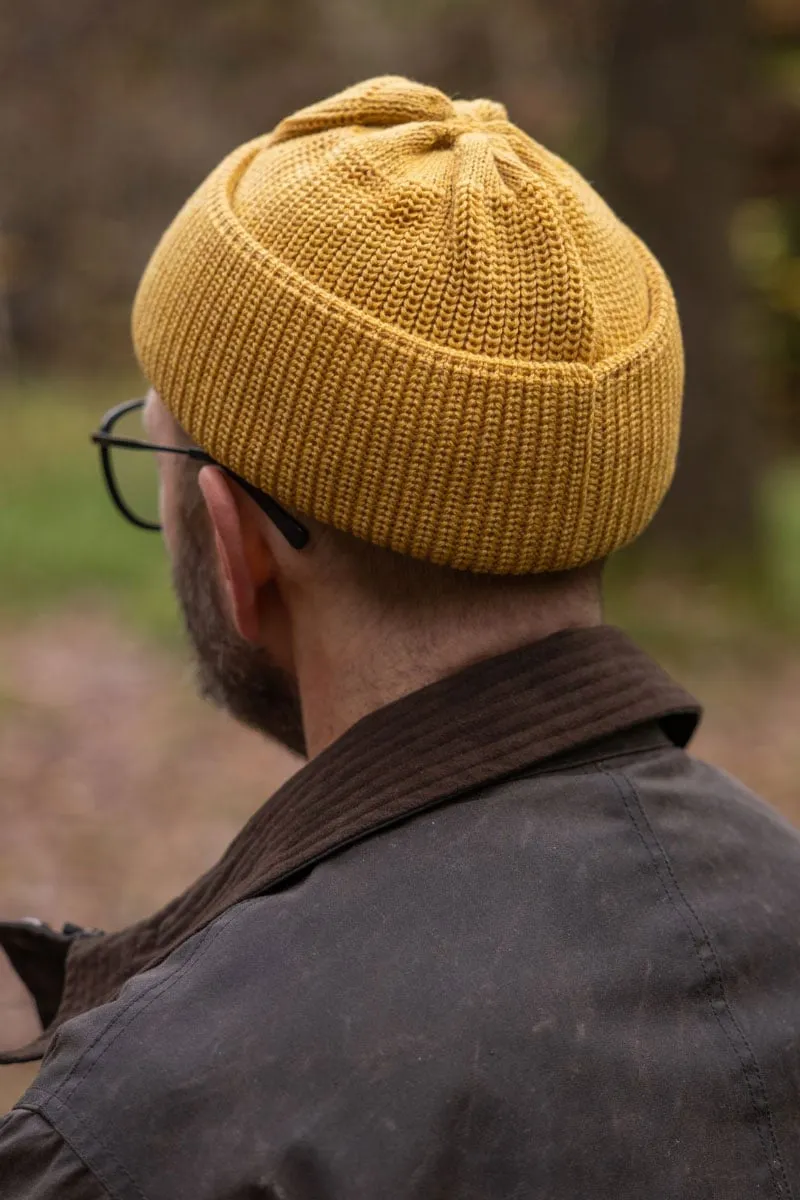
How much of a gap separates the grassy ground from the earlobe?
2445 mm

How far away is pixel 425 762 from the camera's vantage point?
1.57 m

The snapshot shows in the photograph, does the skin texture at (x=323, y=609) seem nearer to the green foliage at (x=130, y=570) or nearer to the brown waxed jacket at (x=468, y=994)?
the brown waxed jacket at (x=468, y=994)

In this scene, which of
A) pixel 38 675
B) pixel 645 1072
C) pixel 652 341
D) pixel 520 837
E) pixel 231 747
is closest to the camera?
pixel 645 1072

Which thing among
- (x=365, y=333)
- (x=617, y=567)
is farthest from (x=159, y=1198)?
(x=617, y=567)

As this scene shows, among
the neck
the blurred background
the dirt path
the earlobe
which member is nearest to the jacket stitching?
the neck

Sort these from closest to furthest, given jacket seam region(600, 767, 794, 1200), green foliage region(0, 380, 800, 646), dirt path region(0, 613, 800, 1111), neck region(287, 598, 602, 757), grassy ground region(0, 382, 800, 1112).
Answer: jacket seam region(600, 767, 794, 1200) < neck region(287, 598, 602, 757) < dirt path region(0, 613, 800, 1111) < grassy ground region(0, 382, 800, 1112) < green foliage region(0, 380, 800, 646)

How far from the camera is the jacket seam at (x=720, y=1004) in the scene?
1.43 m

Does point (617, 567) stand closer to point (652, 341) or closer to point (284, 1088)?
point (652, 341)

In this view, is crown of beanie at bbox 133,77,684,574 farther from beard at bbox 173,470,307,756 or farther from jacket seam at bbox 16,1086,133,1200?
jacket seam at bbox 16,1086,133,1200

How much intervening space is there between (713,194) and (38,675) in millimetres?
4281

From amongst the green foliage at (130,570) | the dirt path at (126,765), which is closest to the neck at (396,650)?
the dirt path at (126,765)

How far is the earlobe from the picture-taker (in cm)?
175

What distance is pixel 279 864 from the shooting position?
153cm

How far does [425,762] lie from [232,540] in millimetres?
429
